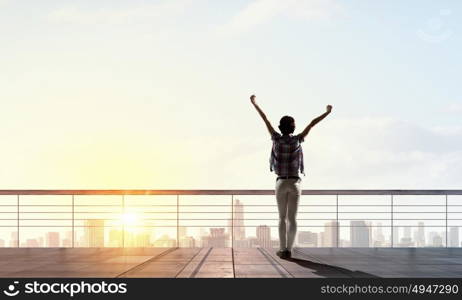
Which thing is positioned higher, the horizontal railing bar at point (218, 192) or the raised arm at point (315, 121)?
the raised arm at point (315, 121)

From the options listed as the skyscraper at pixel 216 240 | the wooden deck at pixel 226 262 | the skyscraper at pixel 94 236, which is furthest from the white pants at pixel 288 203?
the skyscraper at pixel 94 236

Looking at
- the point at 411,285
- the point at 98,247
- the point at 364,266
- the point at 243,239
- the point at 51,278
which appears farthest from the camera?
the point at 98,247

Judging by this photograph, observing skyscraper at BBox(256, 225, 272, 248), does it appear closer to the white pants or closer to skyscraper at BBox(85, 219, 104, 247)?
the white pants

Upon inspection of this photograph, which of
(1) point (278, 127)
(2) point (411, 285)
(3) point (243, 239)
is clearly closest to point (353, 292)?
(2) point (411, 285)

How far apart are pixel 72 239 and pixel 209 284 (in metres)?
4.26

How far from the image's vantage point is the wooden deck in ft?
15.3

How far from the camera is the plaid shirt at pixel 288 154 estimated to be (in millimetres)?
5277

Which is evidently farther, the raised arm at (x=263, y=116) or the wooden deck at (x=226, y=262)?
the raised arm at (x=263, y=116)

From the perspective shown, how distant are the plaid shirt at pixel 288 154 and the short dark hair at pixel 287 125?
48 millimetres

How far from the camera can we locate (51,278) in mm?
4320

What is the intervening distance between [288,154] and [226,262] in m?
1.18

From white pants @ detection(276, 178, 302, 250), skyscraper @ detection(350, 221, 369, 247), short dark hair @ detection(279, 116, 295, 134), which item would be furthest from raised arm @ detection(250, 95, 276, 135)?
skyscraper @ detection(350, 221, 369, 247)

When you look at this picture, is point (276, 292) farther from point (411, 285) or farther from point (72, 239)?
point (72, 239)

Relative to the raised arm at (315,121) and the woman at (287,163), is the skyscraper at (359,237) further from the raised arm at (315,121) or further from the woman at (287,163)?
the raised arm at (315,121)
